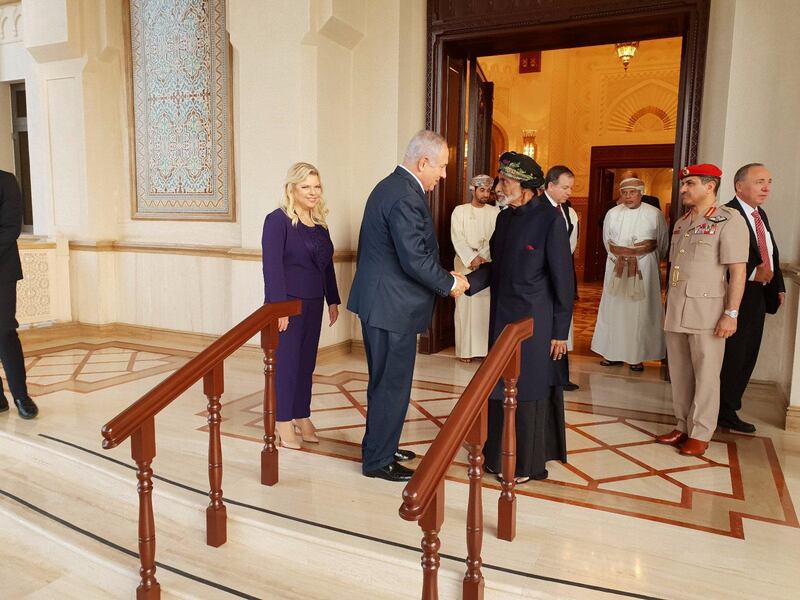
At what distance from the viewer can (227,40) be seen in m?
6.38

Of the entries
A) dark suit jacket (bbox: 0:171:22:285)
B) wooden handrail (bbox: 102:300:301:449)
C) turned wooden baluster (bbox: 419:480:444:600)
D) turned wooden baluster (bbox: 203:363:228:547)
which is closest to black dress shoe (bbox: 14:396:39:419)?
dark suit jacket (bbox: 0:171:22:285)

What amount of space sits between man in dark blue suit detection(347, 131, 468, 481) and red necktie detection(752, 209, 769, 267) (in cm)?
223

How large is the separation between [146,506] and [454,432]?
4.13 feet

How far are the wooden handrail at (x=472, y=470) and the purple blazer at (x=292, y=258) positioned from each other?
1.49 meters

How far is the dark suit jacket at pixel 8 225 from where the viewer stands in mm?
4211

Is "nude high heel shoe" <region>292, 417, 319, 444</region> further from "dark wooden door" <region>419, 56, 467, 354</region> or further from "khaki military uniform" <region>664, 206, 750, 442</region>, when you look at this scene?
"dark wooden door" <region>419, 56, 467, 354</region>

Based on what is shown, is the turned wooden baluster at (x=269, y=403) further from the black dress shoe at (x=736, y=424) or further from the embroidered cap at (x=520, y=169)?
the black dress shoe at (x=736, y=424)

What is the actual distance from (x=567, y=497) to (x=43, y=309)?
614cm

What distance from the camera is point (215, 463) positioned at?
2799 mm

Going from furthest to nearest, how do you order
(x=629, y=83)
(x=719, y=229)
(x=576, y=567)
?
1. (x=629, y=83)
2. (x=719, y=229)
3. (x=576, y=567)

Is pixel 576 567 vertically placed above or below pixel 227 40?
below

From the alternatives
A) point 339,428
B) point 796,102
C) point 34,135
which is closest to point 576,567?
point 339,428

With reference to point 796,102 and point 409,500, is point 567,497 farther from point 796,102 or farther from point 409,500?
point 796,102

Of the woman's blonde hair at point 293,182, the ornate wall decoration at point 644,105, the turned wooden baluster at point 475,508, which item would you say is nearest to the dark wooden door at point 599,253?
the ornate wall decoration at point 644,105
